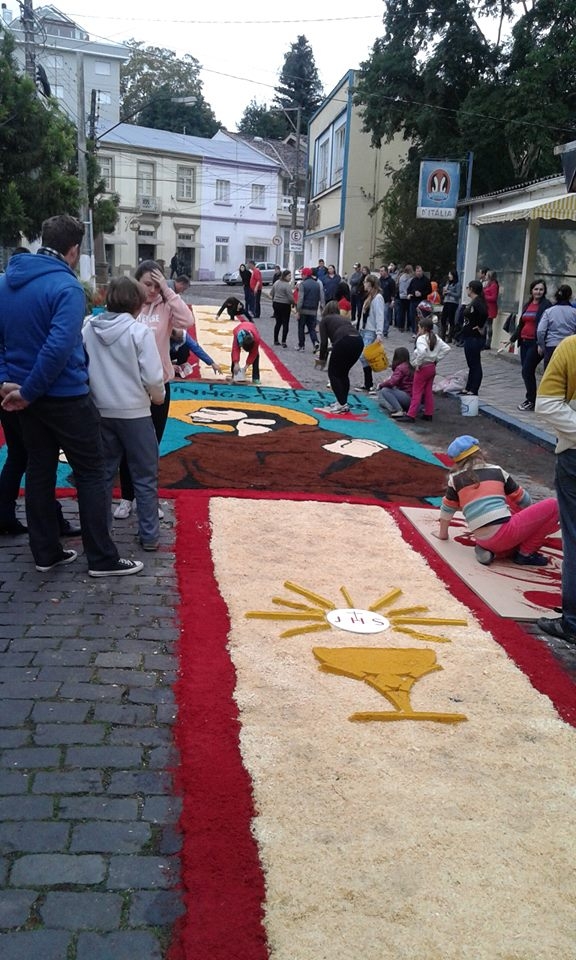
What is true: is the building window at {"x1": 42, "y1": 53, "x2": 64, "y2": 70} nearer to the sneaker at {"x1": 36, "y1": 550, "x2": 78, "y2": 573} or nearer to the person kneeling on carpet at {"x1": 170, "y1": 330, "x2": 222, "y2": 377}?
the person kneeling on carpet at {"x1": 170, "y1": 330, "x2": 222, "y2": 377}

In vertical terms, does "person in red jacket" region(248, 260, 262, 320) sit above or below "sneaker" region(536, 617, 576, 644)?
above

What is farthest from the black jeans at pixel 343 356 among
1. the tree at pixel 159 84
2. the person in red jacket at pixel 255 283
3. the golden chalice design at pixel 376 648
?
the tree at pixel 159 84

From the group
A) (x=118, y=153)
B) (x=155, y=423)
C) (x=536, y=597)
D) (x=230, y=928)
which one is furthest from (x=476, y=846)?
(x=118, y=153)

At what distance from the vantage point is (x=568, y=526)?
14.9ft

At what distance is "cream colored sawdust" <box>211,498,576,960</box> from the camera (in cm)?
250

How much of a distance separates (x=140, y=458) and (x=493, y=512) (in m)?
2.33

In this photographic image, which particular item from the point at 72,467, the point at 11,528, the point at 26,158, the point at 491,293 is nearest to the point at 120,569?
the point at 72,467

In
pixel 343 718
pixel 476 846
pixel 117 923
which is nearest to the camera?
pixel 117 923

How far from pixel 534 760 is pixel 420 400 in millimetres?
8260

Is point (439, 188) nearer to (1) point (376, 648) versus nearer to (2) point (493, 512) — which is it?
(2) point (493, 512)

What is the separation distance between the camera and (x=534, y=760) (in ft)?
11.2

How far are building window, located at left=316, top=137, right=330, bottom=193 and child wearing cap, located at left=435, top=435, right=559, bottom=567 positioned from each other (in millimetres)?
40644

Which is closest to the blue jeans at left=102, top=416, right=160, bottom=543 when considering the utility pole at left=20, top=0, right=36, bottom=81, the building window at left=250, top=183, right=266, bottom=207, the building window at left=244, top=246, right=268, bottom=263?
the utility pole at left=20, top=0, right=36, bottom=81

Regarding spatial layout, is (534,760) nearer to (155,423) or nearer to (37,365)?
(37,365)
